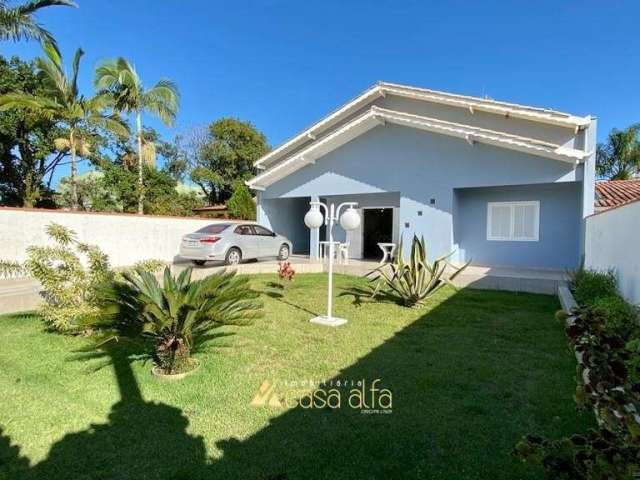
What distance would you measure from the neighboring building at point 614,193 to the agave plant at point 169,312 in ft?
44.4

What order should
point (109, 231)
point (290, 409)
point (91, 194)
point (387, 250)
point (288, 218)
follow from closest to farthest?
point (290, 409) < point (387, 250) < point (109, 231) < point (288, 218) < point (91, 194)

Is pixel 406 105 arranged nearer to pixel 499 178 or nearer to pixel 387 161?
pixel 387 161

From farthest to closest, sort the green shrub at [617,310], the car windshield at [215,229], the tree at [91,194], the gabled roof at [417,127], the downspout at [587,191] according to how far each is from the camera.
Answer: the tree at [91,194] < the car windshield at [215,229] < the gabled roof at [417,127] < the downspout at [587,191] < the green shrub at [617,310]

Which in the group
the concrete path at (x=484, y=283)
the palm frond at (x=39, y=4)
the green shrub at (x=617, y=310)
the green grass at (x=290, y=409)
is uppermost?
the palm frond at (x=39, y=4)

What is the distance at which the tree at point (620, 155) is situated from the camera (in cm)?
2372

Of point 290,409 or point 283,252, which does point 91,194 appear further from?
point 290,409

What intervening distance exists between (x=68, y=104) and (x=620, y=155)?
3361 cm

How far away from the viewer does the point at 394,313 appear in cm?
799

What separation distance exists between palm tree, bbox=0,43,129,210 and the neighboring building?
2387cm

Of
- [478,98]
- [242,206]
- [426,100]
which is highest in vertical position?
[426,100]

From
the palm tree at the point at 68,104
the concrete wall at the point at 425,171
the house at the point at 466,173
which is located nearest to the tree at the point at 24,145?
the palm tree at the point at 68,104

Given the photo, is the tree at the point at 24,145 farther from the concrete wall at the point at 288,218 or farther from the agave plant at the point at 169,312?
the agave plant at the point at 169,312

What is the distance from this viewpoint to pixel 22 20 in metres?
13.8

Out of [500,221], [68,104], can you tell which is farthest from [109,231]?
[500,221]
